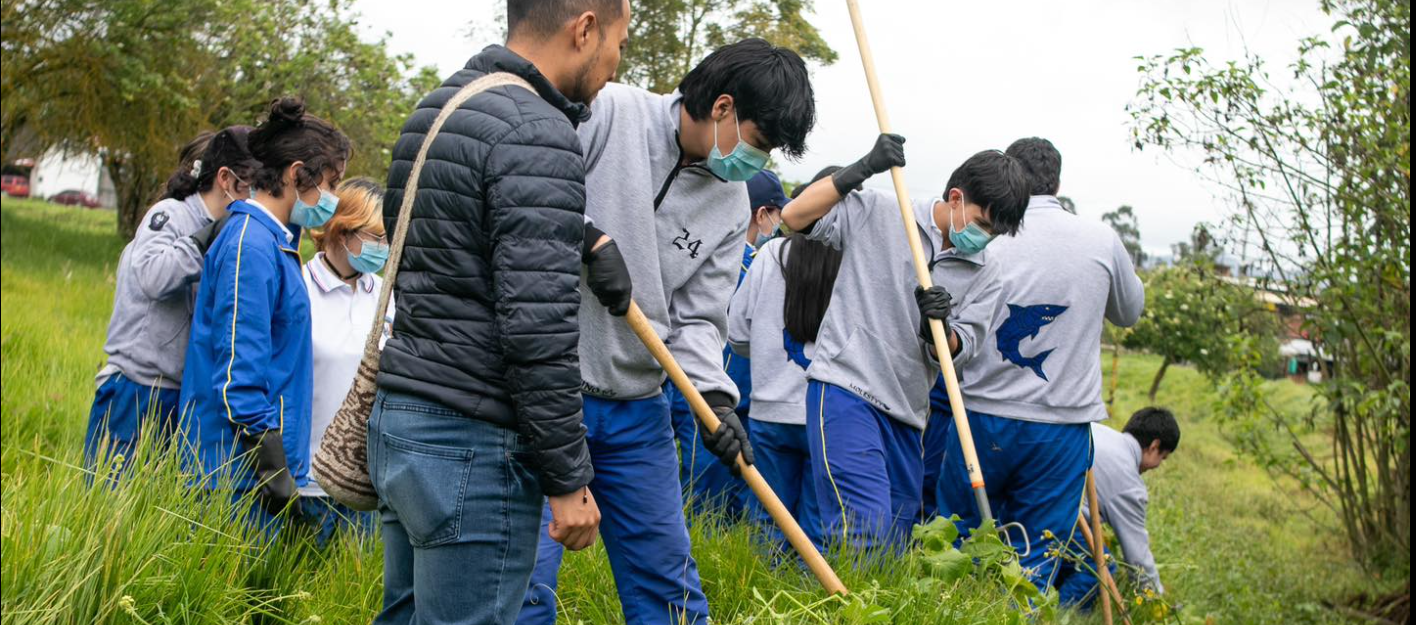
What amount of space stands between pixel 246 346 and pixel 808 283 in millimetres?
2160

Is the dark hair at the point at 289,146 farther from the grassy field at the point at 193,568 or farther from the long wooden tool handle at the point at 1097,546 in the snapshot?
the long wooden tool handle at the point at 1097,546

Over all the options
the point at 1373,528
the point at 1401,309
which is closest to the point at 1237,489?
the point at 1373,528

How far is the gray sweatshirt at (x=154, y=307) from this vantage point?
3934 mm

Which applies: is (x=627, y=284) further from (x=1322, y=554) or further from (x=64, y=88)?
(x=64, y=88)

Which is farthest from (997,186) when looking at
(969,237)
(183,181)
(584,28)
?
(183,181)

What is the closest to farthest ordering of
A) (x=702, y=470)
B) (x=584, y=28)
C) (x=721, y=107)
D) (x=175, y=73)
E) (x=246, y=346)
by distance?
(x=584, y=28) < (x=721, y=107) < (x=246, y=346) < (x=702, y=470) < (x=175, y=73)

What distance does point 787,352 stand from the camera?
17.1 feet

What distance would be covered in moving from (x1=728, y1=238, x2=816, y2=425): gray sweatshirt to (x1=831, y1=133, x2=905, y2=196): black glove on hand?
2.56ft

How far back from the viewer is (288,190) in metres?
4.04

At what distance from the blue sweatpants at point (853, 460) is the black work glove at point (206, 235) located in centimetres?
212

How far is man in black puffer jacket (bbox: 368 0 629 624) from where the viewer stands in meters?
2.29

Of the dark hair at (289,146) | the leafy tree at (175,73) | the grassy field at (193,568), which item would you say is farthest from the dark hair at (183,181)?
the leafy tree at (175,73)

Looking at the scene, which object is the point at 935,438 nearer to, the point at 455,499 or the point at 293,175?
the point at 293,175

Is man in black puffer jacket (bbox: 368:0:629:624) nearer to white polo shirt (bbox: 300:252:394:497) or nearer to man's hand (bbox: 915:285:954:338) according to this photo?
white polo shirt (bbox: 300:252:394:497)
